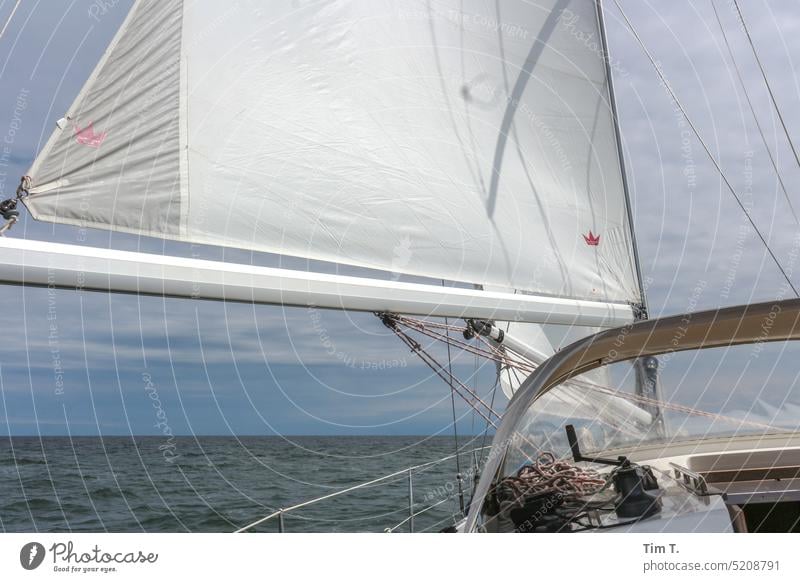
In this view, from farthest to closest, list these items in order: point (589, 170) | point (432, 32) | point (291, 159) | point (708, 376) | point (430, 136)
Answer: point (589, 170) < point (432, 32) < point (430, 136) < point (291, 159) < point (708, 376)

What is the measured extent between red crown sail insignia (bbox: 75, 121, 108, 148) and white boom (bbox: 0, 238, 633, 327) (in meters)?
0.41

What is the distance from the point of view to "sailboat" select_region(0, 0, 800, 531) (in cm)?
211

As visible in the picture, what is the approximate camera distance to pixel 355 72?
10.1ft

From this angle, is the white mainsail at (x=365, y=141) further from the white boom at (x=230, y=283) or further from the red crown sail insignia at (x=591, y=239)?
the white boom at (x=230, y=283)

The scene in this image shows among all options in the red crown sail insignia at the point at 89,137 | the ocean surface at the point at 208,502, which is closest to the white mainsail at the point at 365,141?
the red crown sail insignia at the point at 89,137

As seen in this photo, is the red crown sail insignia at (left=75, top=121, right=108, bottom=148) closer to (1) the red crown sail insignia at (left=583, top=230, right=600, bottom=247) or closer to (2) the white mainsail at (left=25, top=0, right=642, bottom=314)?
(2) the white mainsail at (left=25, top=0, right=642, bottom=314)

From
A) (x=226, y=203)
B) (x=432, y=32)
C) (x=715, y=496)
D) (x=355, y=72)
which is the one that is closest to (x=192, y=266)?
(x=226, y=203)

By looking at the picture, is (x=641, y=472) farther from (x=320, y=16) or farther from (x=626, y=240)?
(x=626, y=240)

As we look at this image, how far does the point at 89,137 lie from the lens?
7.13 feet

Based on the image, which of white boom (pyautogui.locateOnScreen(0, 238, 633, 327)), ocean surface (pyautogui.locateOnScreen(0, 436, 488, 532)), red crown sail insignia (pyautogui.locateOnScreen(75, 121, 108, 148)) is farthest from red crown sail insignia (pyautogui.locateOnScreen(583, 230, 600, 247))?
red crown sail insignia (pyautogui.locateOnScreen(75, 121, 108, 148))

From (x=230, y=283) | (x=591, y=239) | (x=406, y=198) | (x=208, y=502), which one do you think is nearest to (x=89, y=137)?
(x=230, y=283)

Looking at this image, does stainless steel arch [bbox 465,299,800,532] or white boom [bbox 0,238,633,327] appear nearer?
white boom [bbox 0,238,633,327]
